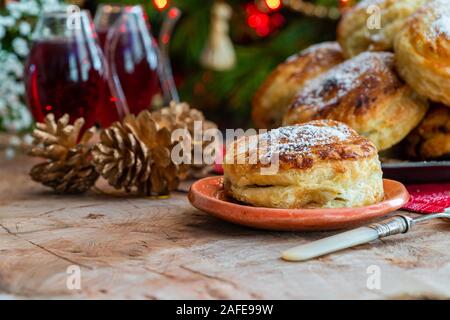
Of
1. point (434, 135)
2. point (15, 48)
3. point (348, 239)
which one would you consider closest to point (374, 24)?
point (434, 135)

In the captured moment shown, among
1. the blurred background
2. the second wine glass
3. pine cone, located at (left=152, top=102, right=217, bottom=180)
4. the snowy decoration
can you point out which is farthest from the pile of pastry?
the blurred background

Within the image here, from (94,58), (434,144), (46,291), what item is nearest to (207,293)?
(46,291)

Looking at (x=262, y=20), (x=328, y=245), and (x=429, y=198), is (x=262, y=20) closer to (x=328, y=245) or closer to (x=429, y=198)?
(x=429, y=198)

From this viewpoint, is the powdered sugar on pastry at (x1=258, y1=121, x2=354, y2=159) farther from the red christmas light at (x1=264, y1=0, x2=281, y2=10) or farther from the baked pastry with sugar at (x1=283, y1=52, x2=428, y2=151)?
the red christmas light at (x1=264, y1=0, x2=281, y2=10)

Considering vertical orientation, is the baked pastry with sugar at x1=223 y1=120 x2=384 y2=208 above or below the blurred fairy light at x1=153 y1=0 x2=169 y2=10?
below

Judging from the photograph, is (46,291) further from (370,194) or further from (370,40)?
(370,40)
